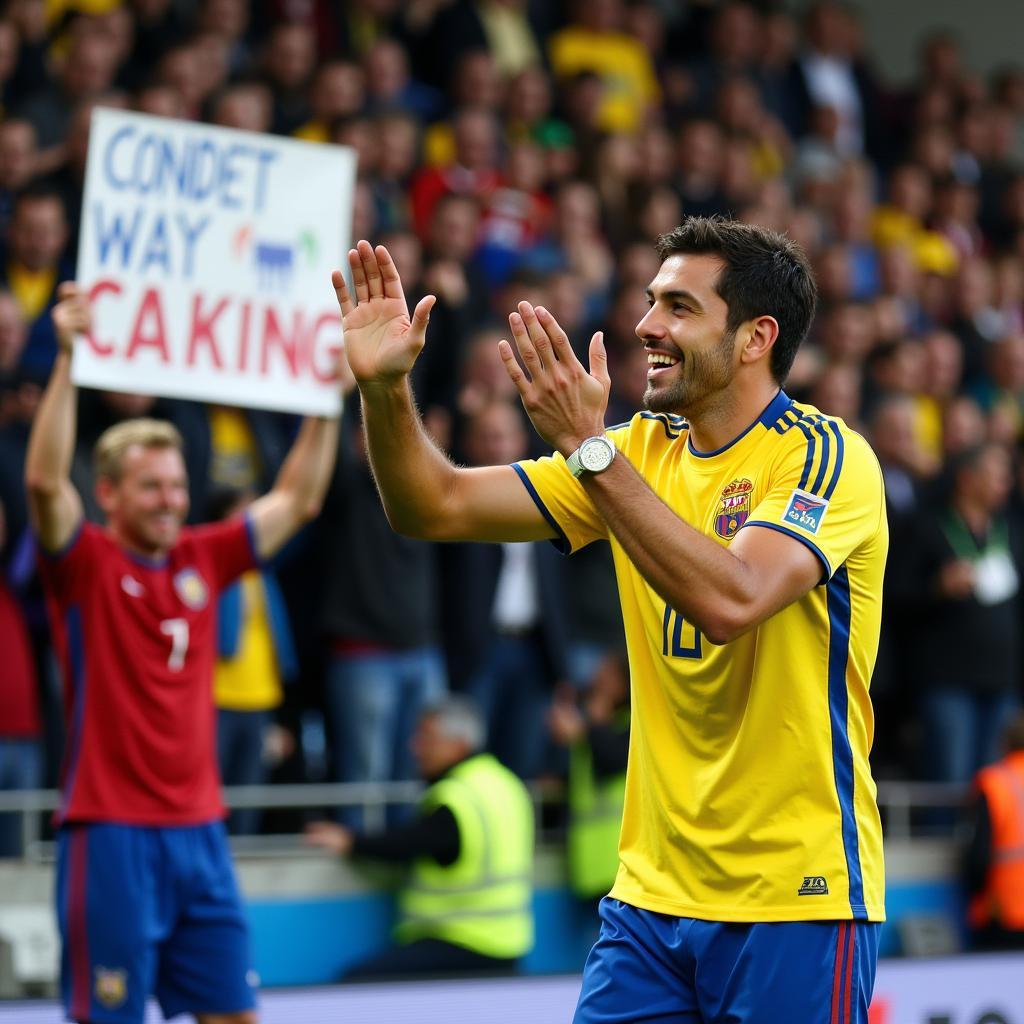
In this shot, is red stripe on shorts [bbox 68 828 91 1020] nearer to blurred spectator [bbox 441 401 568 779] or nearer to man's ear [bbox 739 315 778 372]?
man's ear [bbox 739 315 778 372]

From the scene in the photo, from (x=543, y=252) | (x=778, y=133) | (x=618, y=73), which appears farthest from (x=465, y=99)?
(x=778, y=133)

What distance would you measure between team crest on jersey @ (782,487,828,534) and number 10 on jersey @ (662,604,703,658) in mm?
318

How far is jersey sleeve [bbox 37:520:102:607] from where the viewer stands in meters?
5.80

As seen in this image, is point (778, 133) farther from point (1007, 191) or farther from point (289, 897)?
point (289, 897)

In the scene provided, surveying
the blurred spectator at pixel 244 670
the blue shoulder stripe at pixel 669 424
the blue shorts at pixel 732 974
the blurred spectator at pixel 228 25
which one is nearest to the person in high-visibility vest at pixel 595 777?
the blurred spectator at pixel 244 670

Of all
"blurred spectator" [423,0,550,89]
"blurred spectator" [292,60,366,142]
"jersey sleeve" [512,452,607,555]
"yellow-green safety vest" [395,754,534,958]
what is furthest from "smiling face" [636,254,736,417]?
"blurred spectator" [423,0,550,89]

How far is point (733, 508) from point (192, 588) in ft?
8.51

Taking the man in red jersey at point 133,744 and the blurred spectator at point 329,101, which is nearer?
the man in red jersey at point 133,744

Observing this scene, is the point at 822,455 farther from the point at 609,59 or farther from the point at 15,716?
the point at 609,59

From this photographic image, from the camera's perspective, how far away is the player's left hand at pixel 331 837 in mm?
7684

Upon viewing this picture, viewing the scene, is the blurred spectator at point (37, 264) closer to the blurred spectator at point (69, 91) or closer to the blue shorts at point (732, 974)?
the blurred spectator at point (69, 91)

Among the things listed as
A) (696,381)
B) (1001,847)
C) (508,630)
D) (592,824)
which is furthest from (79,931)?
(1001,847)

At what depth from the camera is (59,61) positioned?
9906 millimetres

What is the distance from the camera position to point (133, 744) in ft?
18.6
